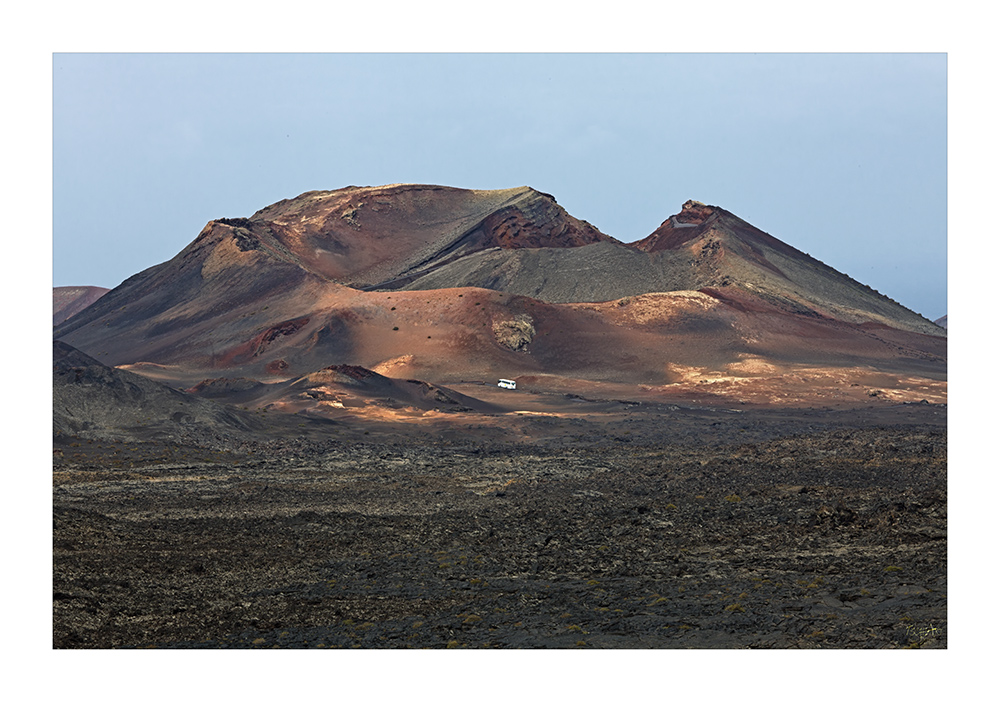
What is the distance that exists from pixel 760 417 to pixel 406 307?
111ft

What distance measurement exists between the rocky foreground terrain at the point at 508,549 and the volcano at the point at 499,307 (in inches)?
1100

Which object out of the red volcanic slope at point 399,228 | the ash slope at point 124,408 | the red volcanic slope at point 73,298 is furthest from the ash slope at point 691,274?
the red volcanic slope at point 73,298

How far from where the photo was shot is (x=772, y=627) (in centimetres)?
1264

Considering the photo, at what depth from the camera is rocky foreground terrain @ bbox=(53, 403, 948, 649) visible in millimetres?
12766

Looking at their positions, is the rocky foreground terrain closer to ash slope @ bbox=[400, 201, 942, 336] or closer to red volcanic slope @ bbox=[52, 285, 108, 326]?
ash slope @ bbox=[400, 201, 942, 336]

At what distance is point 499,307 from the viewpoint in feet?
223

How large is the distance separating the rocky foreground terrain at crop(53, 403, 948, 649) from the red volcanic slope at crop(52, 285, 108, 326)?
12291 cm

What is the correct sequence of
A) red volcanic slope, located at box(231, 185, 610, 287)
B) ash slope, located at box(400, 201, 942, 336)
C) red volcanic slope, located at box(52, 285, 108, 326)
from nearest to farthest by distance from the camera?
1. ash slope, located at box(400, 201, 942, 336)
2. red volcanic slope, located at box(231, 185, 610, 287)
3. red volcanic slope, located at box(52, 285, 108, 326)

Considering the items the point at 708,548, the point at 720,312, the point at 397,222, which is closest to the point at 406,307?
the point at 720,312

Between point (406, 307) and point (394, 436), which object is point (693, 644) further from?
point (406, 307)

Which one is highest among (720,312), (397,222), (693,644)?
(397,222)

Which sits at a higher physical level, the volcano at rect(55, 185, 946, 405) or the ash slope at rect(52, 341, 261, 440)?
the volcano at rect(55, 185, 946, 405)

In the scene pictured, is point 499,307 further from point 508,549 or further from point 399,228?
point 508,549

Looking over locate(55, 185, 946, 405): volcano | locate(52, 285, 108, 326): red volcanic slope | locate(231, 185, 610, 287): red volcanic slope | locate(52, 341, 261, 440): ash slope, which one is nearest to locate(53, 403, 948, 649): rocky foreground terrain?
locate(52, 341, 261, 440): ash slope
